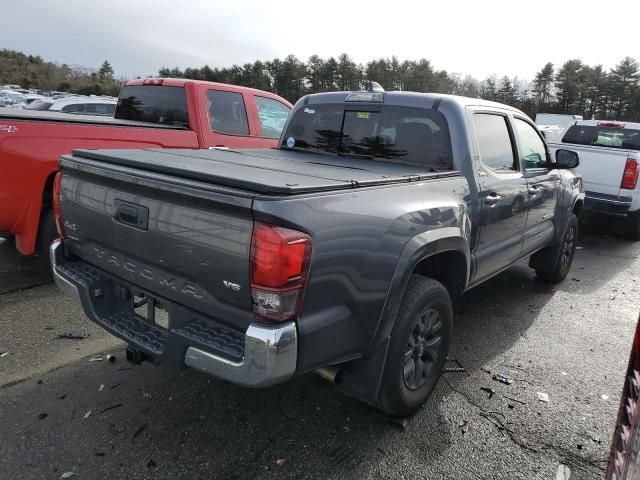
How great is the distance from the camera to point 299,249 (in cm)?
201

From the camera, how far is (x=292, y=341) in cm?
204

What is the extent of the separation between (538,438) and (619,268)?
15.7 feet

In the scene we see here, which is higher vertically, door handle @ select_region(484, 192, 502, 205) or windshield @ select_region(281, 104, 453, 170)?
windshield @ select_region(281, 104, 453, 170)

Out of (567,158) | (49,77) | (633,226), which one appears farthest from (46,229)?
(49,77)

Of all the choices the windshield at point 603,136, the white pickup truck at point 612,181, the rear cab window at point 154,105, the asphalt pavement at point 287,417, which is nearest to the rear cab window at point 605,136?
the windshield at point 603,136

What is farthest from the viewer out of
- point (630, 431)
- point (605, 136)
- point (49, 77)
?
point (49, 77)

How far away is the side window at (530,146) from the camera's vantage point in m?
4.43

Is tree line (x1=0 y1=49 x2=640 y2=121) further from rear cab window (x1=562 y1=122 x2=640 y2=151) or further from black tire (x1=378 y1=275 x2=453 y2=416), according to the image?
black tire (x1=378 y1=275 x2=453 y2=416)

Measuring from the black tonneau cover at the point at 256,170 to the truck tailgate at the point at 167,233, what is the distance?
73 mm

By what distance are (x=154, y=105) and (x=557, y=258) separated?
5329 millimetres

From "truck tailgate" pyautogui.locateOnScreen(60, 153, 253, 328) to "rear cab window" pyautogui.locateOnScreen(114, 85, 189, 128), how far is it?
3424 millimetres

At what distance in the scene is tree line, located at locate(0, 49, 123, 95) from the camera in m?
55.6

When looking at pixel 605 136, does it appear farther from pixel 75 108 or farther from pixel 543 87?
pixel 543 87

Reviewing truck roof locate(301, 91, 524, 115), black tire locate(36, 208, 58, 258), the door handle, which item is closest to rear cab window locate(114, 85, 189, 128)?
black tire locate(36, 208, 58, 258)
